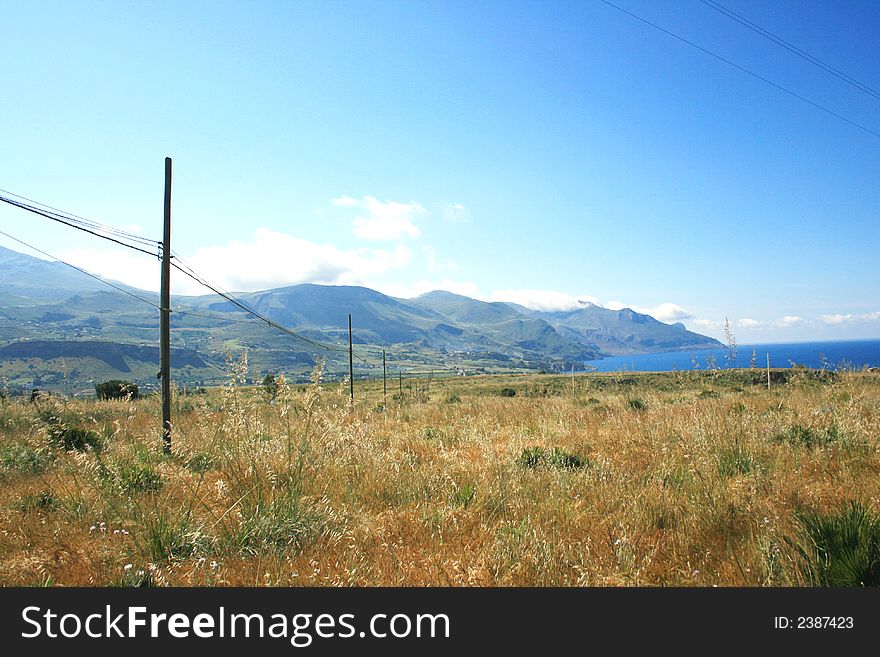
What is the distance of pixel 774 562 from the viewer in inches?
118

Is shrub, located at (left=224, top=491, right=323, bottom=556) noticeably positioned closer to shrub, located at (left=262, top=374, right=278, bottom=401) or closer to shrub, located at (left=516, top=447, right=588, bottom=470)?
shrub, located at (left=262, top=374, right=278, bottom=401)

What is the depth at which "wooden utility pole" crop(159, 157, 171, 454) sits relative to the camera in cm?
888

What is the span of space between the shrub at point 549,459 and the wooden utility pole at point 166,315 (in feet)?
22.2

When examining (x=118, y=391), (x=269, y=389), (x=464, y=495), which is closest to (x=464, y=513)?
(x=464, y=495)

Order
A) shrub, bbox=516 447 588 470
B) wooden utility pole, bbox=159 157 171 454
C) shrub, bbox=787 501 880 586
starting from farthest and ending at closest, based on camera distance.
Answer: wooden utility pole, bbox=159 157 171 454 → shrub, bbox=516 447 588 470 → shrub, bbox=787 501 880 586

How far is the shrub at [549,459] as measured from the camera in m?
6.07

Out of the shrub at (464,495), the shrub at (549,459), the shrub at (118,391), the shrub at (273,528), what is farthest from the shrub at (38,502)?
the shrub at (549,459)

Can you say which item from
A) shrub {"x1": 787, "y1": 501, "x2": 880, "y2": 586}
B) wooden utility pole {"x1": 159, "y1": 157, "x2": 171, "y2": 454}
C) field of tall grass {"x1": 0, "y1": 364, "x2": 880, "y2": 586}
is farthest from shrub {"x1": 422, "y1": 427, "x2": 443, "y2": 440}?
shrub {"x1": 787, "y1": 501, "x2": 880, "y2": 586}

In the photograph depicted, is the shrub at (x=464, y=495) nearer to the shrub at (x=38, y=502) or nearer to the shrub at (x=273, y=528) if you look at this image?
the shrub at (x=273, y=528)

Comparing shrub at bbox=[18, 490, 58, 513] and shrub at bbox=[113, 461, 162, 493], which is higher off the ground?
shrub at bbox=[113, 461, 162, 493]

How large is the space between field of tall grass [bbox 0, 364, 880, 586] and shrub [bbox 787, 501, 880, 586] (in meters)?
0.01

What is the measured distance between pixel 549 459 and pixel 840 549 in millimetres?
3560
